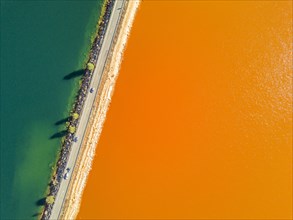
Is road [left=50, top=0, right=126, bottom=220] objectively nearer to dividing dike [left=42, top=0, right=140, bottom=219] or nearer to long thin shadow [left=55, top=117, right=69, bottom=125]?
dividing dike [left=42, top=0, right=140, bottom=219]

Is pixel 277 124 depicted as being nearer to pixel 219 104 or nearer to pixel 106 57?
pixel 219 104

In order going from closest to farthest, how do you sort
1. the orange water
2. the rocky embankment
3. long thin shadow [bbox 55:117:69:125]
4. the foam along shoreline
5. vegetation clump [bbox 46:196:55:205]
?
1. vegetation clump [bbox 46:196:55:205]
2. the orange water
3. the foam along shoreline
4. the rocky embankment
5. long thin shadow [bbox 55:117:69:125]

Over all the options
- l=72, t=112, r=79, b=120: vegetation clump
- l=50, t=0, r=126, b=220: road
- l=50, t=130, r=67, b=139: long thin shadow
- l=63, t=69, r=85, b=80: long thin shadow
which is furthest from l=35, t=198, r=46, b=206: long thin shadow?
l=63, t=69, r=85, b=80: long thin shadow

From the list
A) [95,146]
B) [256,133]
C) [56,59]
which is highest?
[56,59]

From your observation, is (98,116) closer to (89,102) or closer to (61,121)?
(89,102)

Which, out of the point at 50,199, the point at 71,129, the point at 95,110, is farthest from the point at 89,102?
the point at 50,199

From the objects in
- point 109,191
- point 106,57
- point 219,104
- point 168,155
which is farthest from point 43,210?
point 219,104
